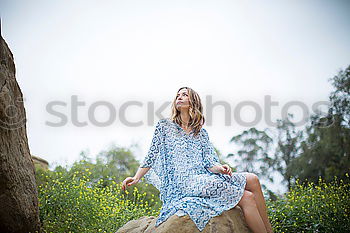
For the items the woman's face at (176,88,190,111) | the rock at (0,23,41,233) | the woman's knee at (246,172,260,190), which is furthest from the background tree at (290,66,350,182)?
the rock at (0,23,41,233)

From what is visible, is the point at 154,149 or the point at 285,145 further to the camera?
the point at 285,145

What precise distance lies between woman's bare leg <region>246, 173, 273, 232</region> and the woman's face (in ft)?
3.78

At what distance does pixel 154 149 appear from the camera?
386 cm

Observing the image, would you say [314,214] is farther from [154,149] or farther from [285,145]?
[285,145]

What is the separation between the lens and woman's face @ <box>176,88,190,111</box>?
400 cm

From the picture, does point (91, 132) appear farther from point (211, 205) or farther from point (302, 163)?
point (302, 163)

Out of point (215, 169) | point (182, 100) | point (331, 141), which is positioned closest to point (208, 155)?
point (215, 169)

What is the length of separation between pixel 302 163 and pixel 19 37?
997 cm

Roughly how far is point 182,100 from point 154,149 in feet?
2.33

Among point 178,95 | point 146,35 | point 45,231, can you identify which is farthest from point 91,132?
point 178,95

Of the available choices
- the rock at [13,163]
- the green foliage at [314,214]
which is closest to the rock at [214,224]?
the rock at [13,163]

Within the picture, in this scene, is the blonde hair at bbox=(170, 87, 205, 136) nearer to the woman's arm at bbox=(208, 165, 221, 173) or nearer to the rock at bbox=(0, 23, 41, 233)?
the woman's arm at bbox=(208, 165, 221, 173)

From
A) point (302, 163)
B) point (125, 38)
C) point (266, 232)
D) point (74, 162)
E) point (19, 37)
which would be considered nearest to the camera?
point (266, 232)

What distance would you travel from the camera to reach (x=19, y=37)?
828 centimetres
